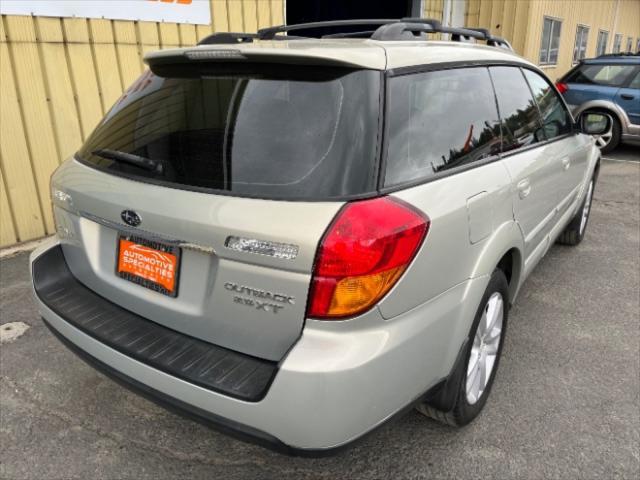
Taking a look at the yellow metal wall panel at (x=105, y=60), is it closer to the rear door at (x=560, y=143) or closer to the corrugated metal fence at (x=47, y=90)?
the corrugated metal fence at (x=47, y=90)

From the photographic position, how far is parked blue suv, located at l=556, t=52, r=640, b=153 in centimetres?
894

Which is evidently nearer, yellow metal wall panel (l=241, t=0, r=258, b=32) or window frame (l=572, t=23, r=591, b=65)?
yellow metal wall panel (l=241, t=0, r=258, b=32)

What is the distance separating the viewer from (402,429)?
2.47m

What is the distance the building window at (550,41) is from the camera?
13.3 metres

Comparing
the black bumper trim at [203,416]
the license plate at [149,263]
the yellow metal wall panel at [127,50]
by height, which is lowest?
the black bumper trim at [203,416]

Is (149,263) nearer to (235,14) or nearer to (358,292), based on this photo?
(358,292)

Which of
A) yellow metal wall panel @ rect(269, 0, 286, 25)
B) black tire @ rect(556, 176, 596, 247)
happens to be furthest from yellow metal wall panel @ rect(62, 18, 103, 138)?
black tire @ rect(556, 176, 596, 247)

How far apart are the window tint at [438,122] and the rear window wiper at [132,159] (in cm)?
88

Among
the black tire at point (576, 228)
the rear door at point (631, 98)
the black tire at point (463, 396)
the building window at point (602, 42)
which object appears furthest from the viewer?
the building window at point (602, 42)

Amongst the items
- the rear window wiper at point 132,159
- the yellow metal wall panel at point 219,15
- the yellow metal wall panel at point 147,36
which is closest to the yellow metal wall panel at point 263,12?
the yellow metal wall panel at point 219,15

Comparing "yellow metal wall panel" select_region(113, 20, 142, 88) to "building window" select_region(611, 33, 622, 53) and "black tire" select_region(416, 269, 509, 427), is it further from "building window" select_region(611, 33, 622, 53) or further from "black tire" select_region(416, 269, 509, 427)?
"building window" select_region(611, 33, 622, 53)

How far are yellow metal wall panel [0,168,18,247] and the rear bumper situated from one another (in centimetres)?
327

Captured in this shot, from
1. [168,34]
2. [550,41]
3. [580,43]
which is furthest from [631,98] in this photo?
[580,43]

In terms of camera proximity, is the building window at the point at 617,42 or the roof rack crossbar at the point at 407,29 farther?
the building window at the point at 617,42
